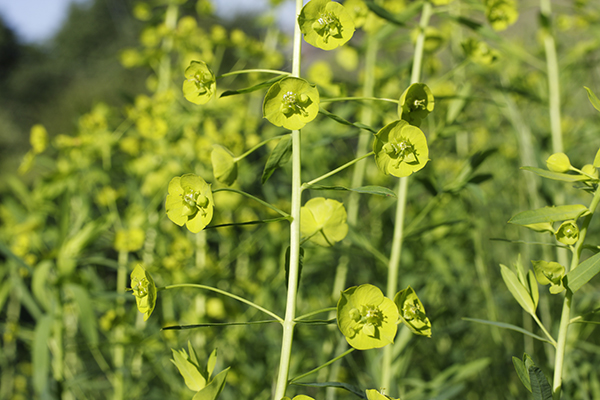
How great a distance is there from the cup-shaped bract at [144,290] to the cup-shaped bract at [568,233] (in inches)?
18.2

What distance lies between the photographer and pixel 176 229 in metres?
1.76

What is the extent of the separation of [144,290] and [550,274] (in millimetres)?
476

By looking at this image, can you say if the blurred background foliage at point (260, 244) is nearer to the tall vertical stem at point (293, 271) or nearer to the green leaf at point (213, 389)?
the tall vertical stem at point (293, 271)

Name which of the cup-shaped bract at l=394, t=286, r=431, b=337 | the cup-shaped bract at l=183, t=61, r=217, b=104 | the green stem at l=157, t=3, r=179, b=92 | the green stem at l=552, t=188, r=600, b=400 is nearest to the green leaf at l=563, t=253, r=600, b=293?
the green stem at l=552, t=188, r=600, b=400

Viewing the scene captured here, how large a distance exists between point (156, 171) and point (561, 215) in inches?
55.9

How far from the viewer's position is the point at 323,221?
63cm

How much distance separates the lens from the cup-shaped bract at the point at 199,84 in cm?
58

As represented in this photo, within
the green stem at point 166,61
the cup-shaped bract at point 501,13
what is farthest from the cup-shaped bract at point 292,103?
the green stem at point 166,61

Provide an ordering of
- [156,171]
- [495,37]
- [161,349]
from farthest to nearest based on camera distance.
Result: 1. [156,171]
2. [161,349]
3. [495,37]

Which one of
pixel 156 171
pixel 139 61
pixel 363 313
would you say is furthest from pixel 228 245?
pixel 363 313

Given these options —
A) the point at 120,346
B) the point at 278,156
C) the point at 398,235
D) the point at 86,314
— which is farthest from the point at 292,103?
the point at 120,346

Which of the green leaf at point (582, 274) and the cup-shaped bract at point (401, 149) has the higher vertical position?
the cup-shaped bract at point (401, 149)

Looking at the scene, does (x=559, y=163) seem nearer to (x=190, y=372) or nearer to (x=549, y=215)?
(x=549, y=215)

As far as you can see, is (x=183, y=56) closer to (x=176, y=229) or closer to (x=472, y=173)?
(x=176, y=229)
